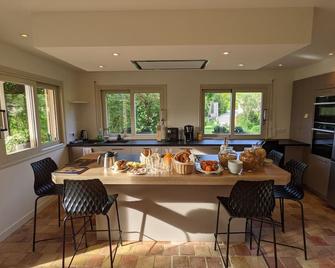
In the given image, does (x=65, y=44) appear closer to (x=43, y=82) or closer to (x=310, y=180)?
(x=43, y=82)

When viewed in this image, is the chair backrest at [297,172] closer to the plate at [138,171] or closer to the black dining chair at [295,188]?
the black dining chair at [295,188]

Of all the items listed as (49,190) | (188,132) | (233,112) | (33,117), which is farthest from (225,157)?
(33,117)

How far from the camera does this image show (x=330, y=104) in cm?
339

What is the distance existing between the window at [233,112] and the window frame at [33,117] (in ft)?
9.40

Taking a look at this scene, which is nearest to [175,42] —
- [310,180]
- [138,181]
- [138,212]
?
[138,181]

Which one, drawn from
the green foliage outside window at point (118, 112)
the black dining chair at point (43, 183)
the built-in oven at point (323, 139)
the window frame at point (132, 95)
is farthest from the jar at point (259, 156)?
the green foliage outside window at point (118, 112)

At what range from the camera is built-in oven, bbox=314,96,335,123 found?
336cm

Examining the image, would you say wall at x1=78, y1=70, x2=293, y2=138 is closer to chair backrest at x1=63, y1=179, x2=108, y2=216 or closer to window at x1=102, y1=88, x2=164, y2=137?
window at x1=102, y1=88, x2=164, y2=137

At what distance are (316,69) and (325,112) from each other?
0.89 meters

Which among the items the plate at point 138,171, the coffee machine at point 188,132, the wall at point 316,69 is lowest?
the plate at point 138,171

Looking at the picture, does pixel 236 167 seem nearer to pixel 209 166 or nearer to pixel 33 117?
pixel 209 166

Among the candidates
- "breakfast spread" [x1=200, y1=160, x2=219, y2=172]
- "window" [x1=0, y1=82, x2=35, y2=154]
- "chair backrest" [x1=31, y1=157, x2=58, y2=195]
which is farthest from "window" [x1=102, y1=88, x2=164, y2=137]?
"breakfast spread" [x1=200, y1=160, x2=219, y2=172]

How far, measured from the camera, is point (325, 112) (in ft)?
11.6

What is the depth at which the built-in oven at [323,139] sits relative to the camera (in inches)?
133
